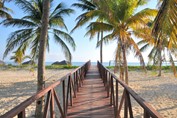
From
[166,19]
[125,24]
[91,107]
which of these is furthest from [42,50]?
[125,24]

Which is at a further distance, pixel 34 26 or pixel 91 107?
pixel 34 26

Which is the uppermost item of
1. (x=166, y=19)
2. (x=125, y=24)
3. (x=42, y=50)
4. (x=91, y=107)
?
(x=125, y=24)

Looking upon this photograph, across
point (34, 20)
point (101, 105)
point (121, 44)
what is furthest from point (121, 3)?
Answer: point (101, 105)

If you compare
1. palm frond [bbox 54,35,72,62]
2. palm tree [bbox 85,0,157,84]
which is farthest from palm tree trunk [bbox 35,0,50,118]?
palm frond [bbox 54,35,72,62]

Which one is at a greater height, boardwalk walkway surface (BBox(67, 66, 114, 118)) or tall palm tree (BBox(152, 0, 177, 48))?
tall palm tree (BBox(152, 0, 177, 48))

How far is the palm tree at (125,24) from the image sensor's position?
12758mm

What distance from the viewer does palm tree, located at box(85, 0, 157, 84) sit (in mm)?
12758

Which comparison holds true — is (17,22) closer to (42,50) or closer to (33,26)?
(33,26)

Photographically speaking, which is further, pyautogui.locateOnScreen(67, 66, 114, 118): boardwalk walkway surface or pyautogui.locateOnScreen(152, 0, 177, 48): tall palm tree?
pyautogui.locateOnScreen(152, 0, 177, 48): tall palm tree

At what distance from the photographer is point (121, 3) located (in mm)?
13109

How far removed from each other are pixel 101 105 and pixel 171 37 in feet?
11.4

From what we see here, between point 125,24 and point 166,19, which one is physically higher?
point 125,24

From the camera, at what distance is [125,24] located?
13.5 m

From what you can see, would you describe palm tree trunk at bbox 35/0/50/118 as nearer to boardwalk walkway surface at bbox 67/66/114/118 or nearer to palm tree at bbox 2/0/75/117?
boardwalk walkway surface at bbox 67/66/114/118
